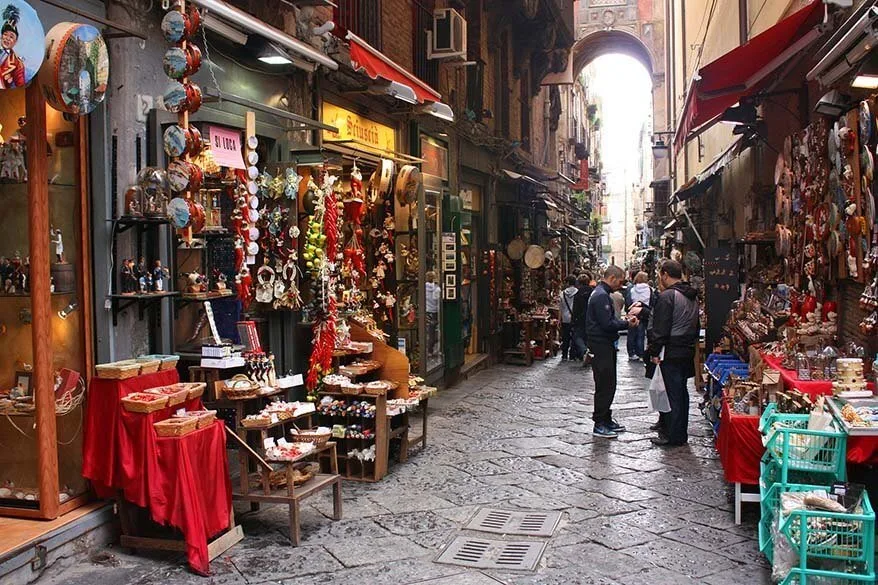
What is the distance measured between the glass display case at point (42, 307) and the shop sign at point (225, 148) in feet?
3.78

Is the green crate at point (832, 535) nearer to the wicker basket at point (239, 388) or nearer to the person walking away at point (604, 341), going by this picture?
the wicker basket at point (239, 388)

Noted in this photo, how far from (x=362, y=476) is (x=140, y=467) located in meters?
2.56

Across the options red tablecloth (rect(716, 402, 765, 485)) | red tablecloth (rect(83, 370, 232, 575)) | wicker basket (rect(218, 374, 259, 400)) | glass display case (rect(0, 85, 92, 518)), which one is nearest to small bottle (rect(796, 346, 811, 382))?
red tablecloth (rect(716, 402, 765, 485))

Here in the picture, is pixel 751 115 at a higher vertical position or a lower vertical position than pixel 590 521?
higher

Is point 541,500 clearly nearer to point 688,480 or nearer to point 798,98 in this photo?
point 688,480

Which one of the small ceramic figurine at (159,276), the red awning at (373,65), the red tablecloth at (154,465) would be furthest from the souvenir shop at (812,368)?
the small ceramic figurine at (159,276)

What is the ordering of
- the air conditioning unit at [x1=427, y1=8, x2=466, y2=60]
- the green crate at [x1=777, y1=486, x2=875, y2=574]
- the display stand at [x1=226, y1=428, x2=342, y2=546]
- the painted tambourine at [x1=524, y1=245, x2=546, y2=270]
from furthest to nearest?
1. the painted tambourine at [x1=524, y1=245, x2=546, y2=270]
2. the air conditioning unit at [x1=427, y1=8, x2=466, y2=60]
3. the display stand at [x1=226, y1=428, x2=342, y2=546]
4. the green crate at [x1=777, y1=486, x2=875, y2=574]

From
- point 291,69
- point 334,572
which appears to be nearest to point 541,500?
point 334,572

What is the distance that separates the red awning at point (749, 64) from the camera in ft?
22.1

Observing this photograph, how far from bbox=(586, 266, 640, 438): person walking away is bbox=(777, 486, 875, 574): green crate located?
4437 mm

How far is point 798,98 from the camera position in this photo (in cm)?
875

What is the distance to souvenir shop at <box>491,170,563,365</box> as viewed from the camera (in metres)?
16.6

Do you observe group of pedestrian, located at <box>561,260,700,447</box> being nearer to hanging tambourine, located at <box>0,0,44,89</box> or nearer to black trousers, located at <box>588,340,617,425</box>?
black trousers, located at <box>588,340,617,425</box>

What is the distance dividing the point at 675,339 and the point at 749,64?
9.03ft
